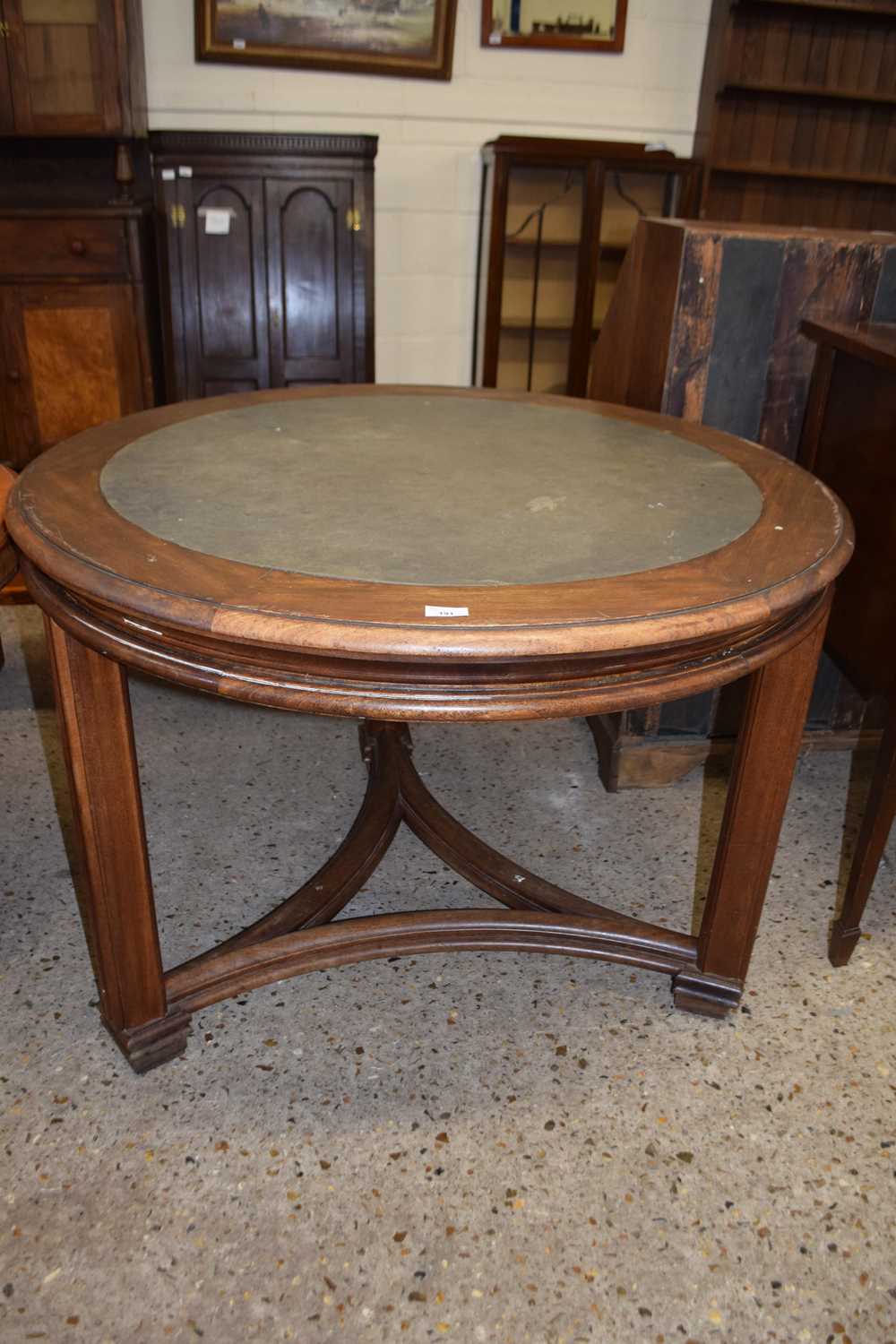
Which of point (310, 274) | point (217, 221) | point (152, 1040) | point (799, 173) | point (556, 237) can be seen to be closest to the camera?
point (152, 1040)

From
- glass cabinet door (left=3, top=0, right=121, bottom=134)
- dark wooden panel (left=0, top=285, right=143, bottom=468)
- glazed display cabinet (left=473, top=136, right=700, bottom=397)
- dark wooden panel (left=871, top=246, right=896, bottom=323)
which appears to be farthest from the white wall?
dark wooden panel (left=871, top=246, right=896, bottom=323)

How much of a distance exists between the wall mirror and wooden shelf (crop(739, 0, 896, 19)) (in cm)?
53

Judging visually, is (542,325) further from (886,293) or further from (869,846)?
(869,846)

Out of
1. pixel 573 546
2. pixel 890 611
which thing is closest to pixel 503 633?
pixel 573 546

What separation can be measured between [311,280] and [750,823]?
3154 mm

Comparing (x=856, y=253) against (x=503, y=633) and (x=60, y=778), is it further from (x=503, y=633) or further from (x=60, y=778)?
(x=60, y=778)

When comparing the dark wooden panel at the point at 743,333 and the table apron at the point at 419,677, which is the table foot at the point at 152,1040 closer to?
the table apron at the point at 419,677

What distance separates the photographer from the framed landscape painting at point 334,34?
4.04 metres

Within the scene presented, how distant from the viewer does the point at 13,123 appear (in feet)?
12.4

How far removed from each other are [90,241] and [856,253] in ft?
9.32

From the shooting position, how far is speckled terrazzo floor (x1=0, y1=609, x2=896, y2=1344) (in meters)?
1.22

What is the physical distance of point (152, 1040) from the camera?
4.93 feet

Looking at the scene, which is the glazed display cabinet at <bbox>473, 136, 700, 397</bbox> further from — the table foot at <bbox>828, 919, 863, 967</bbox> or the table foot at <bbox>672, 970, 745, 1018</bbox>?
the table foot at <bbox>672, 970, 745, 1018</bbox>

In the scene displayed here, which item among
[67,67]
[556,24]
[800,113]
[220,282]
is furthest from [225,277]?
[800,113]
